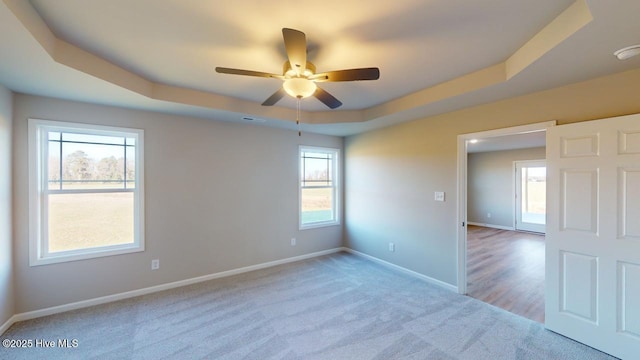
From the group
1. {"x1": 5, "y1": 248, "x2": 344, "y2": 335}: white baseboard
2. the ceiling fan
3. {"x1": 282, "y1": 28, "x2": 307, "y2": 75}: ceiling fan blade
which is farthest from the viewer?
{"x1": 5, "y1": 248, "x2": 344, "y2": 335}: white baseboard

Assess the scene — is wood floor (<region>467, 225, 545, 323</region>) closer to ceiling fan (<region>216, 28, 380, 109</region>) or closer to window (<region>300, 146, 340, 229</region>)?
window (<region>300, 146, 340, 229</region>)

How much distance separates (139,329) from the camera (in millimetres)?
2572

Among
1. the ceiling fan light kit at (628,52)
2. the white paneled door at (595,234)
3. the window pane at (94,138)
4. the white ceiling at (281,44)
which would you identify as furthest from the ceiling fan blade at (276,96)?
the white paneled door at (595,234)

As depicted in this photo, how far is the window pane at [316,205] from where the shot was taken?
493 centimetres

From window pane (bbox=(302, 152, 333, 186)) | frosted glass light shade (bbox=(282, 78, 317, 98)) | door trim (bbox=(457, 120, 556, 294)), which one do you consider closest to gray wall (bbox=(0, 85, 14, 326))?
frosted glass light shade (bbox=(282, 78, 317, 98))

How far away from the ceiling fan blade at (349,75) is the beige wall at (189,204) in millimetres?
2551

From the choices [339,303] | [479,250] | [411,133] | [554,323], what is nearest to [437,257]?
[554,323]

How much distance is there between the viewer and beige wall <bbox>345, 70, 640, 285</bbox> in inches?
94.1

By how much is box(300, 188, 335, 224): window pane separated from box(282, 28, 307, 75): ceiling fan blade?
3.17m

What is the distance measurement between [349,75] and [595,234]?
2579 millimetres

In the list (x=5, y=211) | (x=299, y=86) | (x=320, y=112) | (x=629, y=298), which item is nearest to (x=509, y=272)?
(x=629, y=298)

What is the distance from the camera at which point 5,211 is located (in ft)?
8.35

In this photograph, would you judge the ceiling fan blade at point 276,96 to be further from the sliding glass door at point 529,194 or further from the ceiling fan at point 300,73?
the sliding glass door at point 529,194

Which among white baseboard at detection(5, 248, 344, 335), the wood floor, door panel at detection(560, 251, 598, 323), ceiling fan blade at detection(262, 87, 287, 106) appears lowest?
the wood floor
